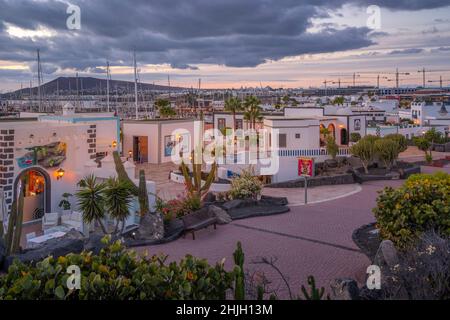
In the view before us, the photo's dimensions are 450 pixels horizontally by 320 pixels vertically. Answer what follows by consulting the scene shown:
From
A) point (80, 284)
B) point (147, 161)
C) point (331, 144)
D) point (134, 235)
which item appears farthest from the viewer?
point (147, 161)

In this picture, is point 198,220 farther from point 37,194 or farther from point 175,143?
point 175,143

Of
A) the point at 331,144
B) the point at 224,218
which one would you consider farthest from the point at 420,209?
the point at 331,144

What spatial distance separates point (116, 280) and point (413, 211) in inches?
298

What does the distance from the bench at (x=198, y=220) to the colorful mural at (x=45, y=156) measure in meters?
6.50

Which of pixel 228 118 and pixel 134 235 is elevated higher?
pixel 228 118

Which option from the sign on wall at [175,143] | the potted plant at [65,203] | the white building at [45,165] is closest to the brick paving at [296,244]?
the white building at [45,165]

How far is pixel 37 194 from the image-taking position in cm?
1902

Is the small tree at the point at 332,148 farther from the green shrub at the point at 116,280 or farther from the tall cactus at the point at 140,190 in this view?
the green shrub at the point at 116,280

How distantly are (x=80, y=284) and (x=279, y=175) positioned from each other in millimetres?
24363

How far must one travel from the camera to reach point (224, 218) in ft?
56.6

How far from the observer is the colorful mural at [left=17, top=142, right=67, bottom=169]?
18156 mm

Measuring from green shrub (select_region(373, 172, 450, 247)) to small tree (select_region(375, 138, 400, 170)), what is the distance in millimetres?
19067
